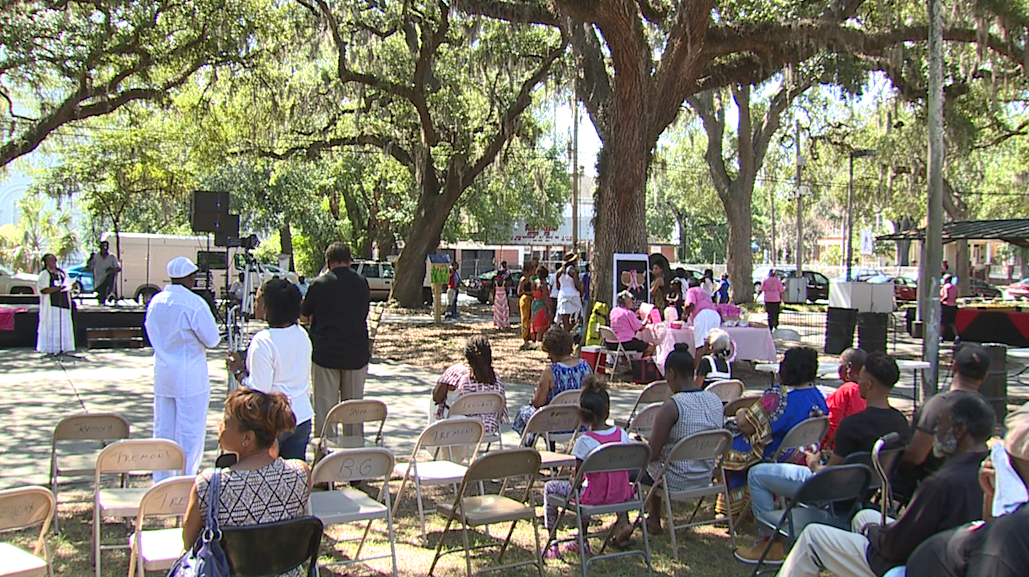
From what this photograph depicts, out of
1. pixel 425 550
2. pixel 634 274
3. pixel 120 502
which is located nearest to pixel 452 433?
pixel 425 550

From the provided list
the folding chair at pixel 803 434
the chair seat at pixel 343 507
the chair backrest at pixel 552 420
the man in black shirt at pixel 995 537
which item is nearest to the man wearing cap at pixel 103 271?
the chair backrest at pixel 552 420

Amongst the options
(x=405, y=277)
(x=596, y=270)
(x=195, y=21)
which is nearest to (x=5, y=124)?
(x=195, y=21)

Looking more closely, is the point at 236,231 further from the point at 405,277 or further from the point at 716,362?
the point at 405,277

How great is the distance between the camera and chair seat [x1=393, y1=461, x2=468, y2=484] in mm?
5098

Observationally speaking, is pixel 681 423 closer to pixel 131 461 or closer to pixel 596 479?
pixel 596 479

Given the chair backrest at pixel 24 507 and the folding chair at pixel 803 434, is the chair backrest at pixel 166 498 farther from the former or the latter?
the folding chair at pixel 803 434

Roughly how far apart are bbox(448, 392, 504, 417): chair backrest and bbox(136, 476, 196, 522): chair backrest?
2.42 meters

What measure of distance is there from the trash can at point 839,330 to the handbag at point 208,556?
1347 cm

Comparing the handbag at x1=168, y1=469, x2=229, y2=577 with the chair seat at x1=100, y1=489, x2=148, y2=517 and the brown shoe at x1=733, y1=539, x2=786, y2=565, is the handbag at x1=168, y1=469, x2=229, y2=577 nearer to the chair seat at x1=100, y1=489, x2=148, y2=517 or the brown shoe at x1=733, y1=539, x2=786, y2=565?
the chair seat at x1=100, y1=489, x2=148, y2=517

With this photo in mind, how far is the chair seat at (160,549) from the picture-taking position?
3682 mm

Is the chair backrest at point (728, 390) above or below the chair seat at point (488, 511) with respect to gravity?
above

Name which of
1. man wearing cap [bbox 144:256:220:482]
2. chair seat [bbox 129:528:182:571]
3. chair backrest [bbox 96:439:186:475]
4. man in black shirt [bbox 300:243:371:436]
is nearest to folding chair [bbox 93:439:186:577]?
chair backrest [bbox 96:439:186:475]

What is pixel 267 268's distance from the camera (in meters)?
27.1

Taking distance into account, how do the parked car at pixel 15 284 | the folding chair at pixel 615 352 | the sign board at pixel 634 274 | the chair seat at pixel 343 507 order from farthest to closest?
the parked car at pixel 15 284 < the sign board at pixel 634 274 < the folding chair at pixel 615 352 < the chair seat at pixel 343 507
